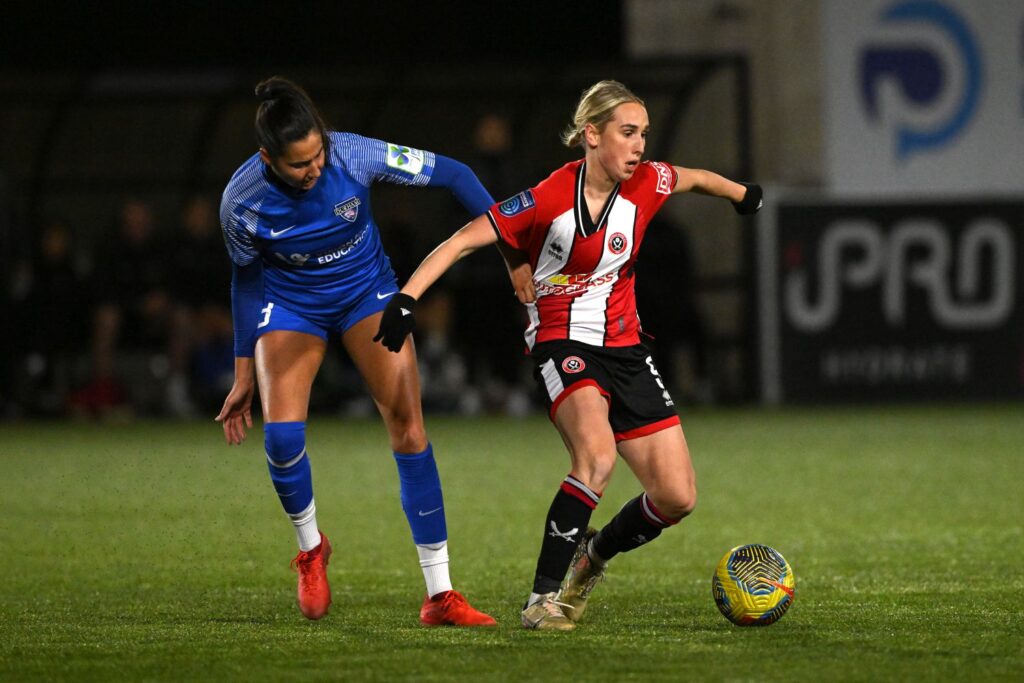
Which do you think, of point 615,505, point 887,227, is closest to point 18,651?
point 615,505

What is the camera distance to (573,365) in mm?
5590

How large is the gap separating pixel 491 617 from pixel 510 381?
10881 millimetres

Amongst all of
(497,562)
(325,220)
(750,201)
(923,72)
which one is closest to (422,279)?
(325,220)

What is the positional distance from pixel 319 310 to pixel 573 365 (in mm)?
926

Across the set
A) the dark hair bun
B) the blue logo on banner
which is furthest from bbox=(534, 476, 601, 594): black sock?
the blue logo on banner

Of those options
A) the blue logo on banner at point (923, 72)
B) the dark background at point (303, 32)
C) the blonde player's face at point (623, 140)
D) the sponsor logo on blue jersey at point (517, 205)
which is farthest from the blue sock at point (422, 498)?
the dark background at point (303, 32)

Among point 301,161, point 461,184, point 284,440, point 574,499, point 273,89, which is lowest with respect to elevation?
point 574,499

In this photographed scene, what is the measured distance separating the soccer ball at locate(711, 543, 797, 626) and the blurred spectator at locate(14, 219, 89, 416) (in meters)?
10.9

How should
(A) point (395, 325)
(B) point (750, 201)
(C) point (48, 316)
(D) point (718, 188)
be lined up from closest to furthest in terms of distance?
(A) point (395, 325), (D) point (718, 188), (B) point (750, 201), (C) point (48, 316)

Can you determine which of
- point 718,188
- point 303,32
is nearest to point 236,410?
point 718,188

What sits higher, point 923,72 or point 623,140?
point 923,72

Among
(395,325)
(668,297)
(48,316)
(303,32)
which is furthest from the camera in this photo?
(303,32)

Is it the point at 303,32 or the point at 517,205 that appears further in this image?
the point at 303,32

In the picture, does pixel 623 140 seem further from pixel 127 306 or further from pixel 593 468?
pixel 127 306
